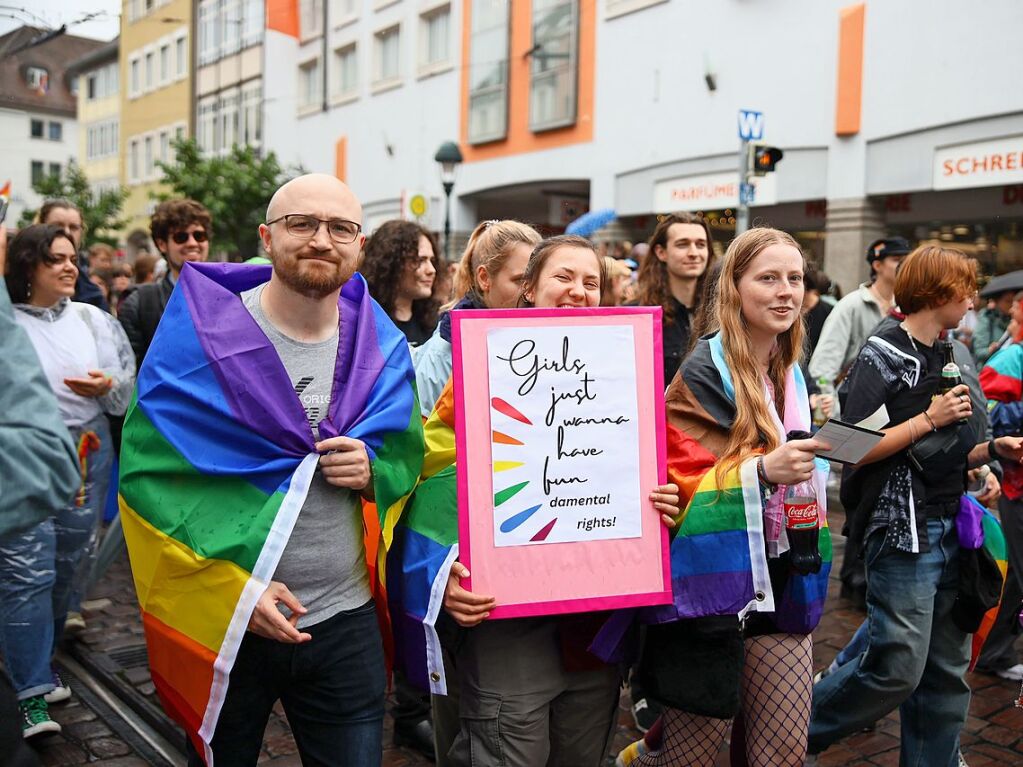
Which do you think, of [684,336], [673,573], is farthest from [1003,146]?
[673,573]

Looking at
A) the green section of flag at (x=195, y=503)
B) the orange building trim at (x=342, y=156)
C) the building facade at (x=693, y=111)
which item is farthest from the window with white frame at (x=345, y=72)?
the green section of flag at (x=195, y=503)

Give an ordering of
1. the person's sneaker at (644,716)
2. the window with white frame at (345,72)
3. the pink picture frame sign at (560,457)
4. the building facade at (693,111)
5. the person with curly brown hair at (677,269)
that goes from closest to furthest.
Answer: the pink picture frame sign at (560,457) < the person's sneaker at (644,716) < the person with curly brown hair at (677,269) < the building facade at (693,111) < the window with white frame at (345,72)

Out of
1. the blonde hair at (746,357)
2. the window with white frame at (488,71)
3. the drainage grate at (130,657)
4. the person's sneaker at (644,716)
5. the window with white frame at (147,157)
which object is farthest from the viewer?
the window with white frame at (147,157)

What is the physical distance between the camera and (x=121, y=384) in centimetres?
481

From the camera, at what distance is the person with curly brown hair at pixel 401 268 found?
4871mm

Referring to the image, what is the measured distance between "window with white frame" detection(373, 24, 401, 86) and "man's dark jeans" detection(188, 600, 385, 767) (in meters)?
23.7

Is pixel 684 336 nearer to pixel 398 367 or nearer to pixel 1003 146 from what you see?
pixel 398 367

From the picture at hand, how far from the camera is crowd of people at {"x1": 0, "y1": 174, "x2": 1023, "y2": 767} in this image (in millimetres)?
2457

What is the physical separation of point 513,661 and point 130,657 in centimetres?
302

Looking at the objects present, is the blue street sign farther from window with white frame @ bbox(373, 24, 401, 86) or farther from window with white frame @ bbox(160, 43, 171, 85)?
window with white frame @ bbox(160, 43, 171, 85)

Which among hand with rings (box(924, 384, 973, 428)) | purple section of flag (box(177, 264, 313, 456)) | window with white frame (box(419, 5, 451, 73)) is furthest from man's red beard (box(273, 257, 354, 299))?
window with white frame (box(419, 5, 451, 73))

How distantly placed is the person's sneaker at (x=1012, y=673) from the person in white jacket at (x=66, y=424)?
14.0 feet

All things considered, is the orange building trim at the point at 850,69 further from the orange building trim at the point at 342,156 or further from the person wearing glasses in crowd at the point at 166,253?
the orange building trim at the point at 342,156

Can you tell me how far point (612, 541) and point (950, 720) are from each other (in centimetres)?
160
